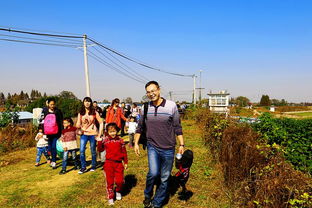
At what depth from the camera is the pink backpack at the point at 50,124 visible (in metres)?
5.66

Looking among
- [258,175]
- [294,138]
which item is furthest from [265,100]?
[258,175]

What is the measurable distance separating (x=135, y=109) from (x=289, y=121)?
256 inches

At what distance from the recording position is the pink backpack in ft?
18.6

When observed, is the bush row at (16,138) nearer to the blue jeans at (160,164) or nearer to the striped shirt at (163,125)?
the blue jeans at (160,164)

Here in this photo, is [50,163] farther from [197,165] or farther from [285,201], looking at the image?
[285,201]

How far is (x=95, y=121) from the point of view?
17.4ft

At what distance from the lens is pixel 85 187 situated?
4.65 m

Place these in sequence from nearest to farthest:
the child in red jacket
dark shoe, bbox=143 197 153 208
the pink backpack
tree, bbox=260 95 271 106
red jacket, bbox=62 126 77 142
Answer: dark shoe, bbox=143 197 153 208 < the child in red jacket < red jacket, bbox=62 126 77 142 < the pink backpack < tree, bbox=260 95 271 106

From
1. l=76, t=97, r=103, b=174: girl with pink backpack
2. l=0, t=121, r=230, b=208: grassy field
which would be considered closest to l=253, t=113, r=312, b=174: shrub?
l=0, t=121, r=230, b=208: grassy field

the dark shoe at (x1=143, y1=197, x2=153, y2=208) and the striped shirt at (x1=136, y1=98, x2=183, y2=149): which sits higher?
the striped shirt at (x1=136, y1=98, x2=183, y2=149)

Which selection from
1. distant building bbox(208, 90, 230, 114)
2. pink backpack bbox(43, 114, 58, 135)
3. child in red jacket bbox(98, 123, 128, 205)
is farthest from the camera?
distant building bbox(208, 90, 230, 114)

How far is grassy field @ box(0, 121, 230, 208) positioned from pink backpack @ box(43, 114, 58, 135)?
1.10 m

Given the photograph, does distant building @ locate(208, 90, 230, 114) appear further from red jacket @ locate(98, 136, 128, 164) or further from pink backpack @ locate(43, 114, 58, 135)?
red jacket @ locate(98, 136, 128, 164)

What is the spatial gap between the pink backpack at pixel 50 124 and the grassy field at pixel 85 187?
110 cm
